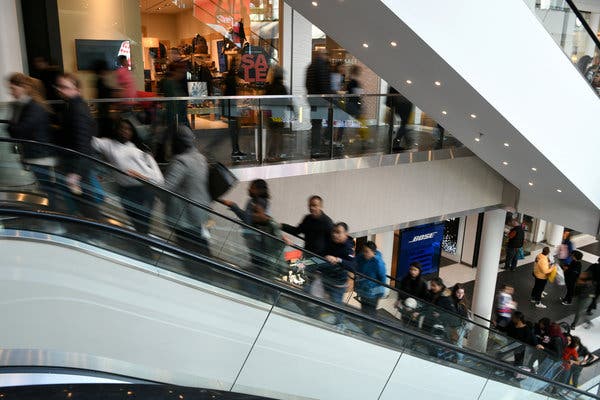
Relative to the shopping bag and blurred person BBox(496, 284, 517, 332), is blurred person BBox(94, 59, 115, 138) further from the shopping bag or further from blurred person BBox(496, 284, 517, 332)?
the shopping bag

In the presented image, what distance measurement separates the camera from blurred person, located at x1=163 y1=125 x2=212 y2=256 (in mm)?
4562

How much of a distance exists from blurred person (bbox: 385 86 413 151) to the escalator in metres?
5.21

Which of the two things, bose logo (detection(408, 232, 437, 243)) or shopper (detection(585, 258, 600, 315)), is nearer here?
shopper (detection(585, 258, 600, 315))

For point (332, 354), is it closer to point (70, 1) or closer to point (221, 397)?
point (221, 397)

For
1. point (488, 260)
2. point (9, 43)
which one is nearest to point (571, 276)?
point (488, 260)

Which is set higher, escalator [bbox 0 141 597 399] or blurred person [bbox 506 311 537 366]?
escalator [bbox 0 141 597 399]

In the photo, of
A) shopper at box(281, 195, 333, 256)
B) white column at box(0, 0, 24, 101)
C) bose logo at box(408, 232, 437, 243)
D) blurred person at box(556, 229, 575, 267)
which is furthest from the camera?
bose logo at box(408, 232, 437, 243)

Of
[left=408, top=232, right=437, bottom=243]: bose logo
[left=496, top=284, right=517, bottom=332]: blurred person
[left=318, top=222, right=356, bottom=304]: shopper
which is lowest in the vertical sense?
[left=408, top=232, right=437, bottom=243]: bose logo

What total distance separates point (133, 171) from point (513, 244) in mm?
13361

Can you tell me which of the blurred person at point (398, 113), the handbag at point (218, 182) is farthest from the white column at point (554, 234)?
the handbag at point (218, 182)

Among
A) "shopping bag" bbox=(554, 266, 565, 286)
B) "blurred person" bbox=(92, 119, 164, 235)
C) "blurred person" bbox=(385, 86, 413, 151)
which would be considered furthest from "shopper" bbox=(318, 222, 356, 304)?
"shopping bag" bbox=(554, 266, 565, 286)

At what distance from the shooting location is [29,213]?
2924 mm

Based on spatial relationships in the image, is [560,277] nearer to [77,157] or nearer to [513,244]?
[513,244]

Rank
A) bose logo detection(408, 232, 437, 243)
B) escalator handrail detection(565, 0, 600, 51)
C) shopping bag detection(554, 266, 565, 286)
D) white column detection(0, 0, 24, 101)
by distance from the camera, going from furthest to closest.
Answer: bose logo detection(408, 232, 437, 243) → shopping bag detection(554, 266, 565, 286) → escalator handrail detection(565, 0, 600, 51) → white column detection(0, 0, 24, 101)
